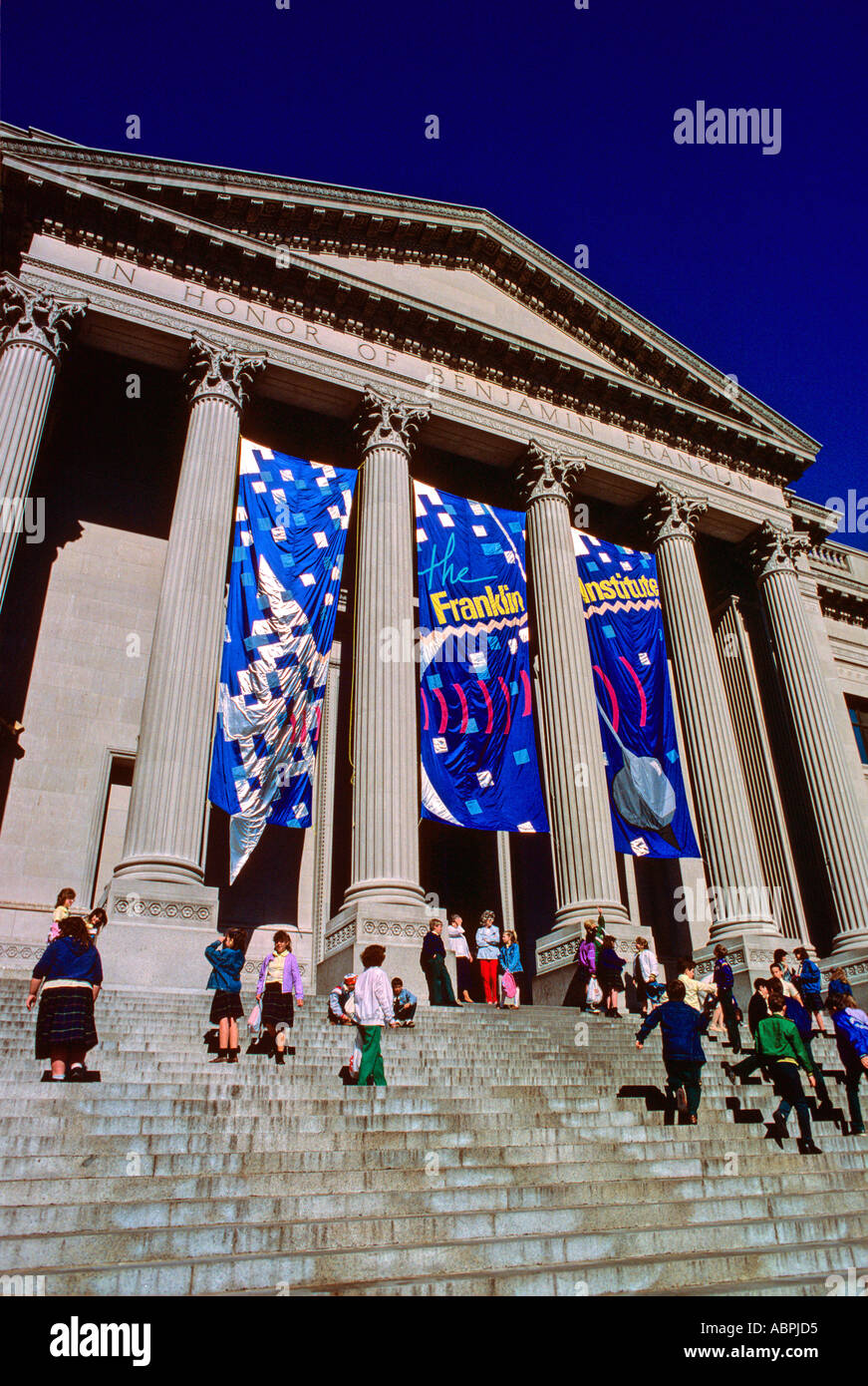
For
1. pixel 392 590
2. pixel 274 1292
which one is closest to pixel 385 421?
pixel 392 590

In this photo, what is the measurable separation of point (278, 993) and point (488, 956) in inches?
234

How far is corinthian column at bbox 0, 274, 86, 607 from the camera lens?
14703 millimetres

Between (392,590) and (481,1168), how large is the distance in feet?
39.4

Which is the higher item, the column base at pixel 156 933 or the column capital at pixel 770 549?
the column capital at pixel 770 549

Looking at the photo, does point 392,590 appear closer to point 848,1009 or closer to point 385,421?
point 385,421

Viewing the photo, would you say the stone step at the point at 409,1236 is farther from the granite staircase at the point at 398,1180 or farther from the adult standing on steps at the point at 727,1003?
the adult standing on steps at the point at 727,1003

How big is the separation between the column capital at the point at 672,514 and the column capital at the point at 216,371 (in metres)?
10.5

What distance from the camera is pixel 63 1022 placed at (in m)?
7.95

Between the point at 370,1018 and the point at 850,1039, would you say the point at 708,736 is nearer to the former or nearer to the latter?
the point at 850,1039

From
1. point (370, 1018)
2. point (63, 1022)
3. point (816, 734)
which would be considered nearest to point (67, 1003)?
point (63, 1022)

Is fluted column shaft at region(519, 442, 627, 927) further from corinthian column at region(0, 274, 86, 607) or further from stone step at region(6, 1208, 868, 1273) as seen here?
corinthian column at region(0, 274, 86, 607)

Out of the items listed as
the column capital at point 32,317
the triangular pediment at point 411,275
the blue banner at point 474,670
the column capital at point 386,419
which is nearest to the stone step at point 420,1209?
the blue banner at point 474,670

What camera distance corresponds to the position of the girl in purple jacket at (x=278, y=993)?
942 centimetres
